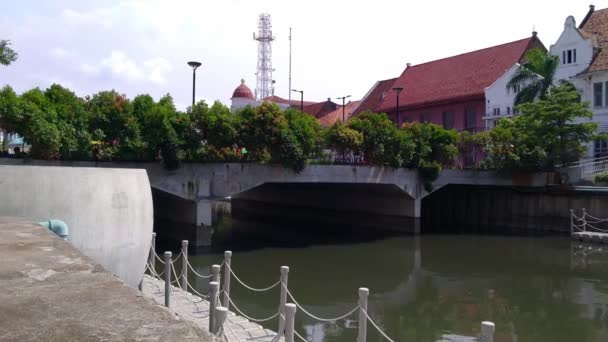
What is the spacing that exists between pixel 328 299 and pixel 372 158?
46.8ft

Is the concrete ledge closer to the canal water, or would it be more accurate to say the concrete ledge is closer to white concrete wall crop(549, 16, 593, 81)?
the canal water

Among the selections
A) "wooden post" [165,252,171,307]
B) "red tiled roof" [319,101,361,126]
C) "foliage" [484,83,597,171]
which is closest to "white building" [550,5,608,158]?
"foliage" [484,83,597,171]

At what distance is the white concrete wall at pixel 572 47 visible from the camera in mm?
36625

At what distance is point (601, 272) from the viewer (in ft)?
65.5

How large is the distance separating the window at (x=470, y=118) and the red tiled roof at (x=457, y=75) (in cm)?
142

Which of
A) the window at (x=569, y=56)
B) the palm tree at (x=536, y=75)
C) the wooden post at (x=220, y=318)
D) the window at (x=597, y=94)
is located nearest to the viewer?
the wooden post at (x=220, y=318)

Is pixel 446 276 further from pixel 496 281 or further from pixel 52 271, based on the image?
pixel 52 271

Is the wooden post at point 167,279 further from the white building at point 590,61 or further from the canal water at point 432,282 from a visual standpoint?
the white building at point 590,61

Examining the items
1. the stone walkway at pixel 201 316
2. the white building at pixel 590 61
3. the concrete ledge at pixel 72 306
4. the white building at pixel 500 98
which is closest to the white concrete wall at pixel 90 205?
the stone walkway at pixel 201 316

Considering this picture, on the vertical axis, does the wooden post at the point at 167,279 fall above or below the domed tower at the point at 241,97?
below

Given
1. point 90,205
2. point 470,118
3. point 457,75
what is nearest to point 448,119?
point 470,118

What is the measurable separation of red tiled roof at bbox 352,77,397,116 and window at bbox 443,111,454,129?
9.33m

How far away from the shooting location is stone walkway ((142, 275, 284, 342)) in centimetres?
930

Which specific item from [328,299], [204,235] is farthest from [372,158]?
[328,299]
